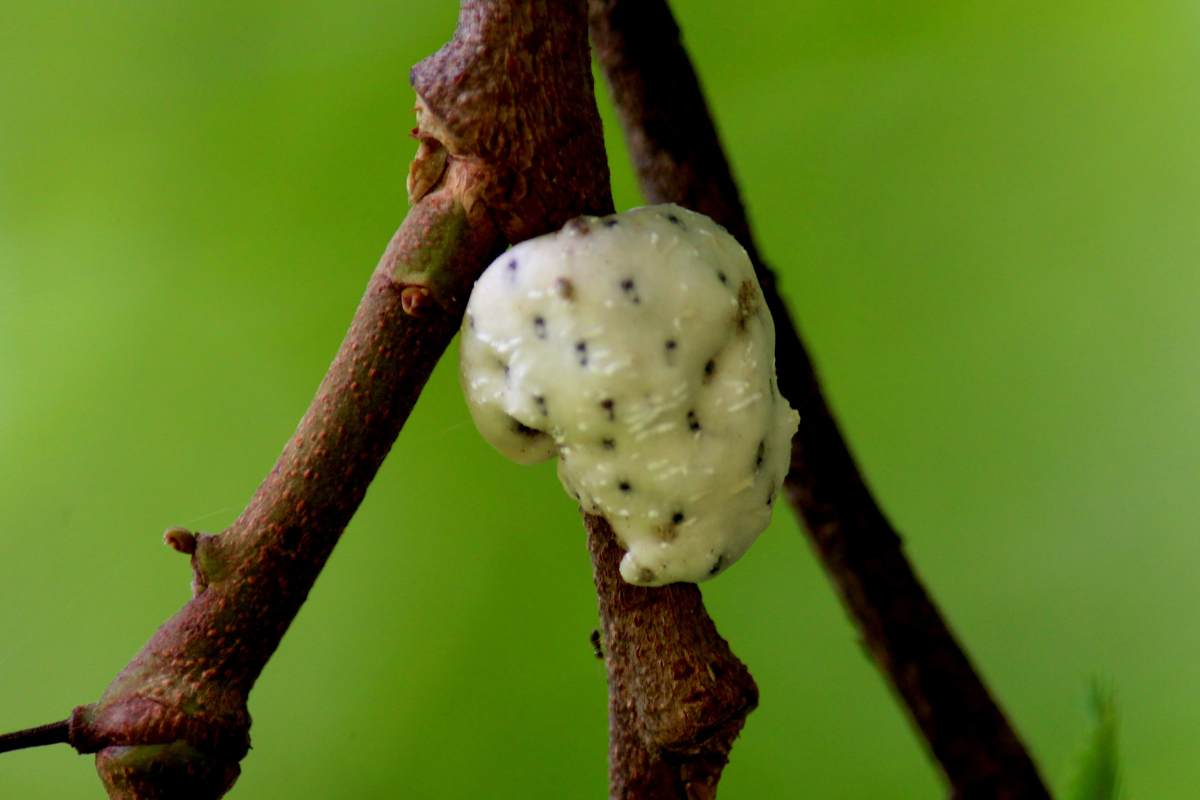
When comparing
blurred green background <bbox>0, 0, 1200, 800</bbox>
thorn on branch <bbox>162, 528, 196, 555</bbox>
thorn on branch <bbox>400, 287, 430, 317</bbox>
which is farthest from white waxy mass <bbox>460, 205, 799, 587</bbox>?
blurred green background <bbox>0, 0, 1200, 800</bbox>

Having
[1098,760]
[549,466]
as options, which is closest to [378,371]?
[1098,760]

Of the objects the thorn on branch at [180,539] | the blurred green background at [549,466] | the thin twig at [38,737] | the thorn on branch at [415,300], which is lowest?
the blurred green background at [549,466]

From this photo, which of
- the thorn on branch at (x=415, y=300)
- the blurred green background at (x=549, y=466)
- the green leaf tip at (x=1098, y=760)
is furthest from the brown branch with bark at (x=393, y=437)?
the blurred green background at (x=549, y=466)

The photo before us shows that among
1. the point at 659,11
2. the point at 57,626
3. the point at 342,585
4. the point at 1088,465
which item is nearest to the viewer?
the point at 659,11

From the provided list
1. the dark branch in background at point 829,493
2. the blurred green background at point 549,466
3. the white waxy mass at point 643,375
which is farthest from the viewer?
the blurred green background at point 549,466

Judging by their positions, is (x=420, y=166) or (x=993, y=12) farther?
(x=993, y=12)

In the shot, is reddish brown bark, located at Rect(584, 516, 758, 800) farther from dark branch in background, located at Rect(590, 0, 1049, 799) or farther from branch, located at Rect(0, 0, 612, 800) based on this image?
dark branch in background, located at Rect(590, 0, 1049, 799)

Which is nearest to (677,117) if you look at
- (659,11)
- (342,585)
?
(659,11)

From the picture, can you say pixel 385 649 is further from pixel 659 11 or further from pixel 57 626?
pixel 659 11

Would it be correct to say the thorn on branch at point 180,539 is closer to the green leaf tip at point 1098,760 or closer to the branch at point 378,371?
the branch at point 378,371
